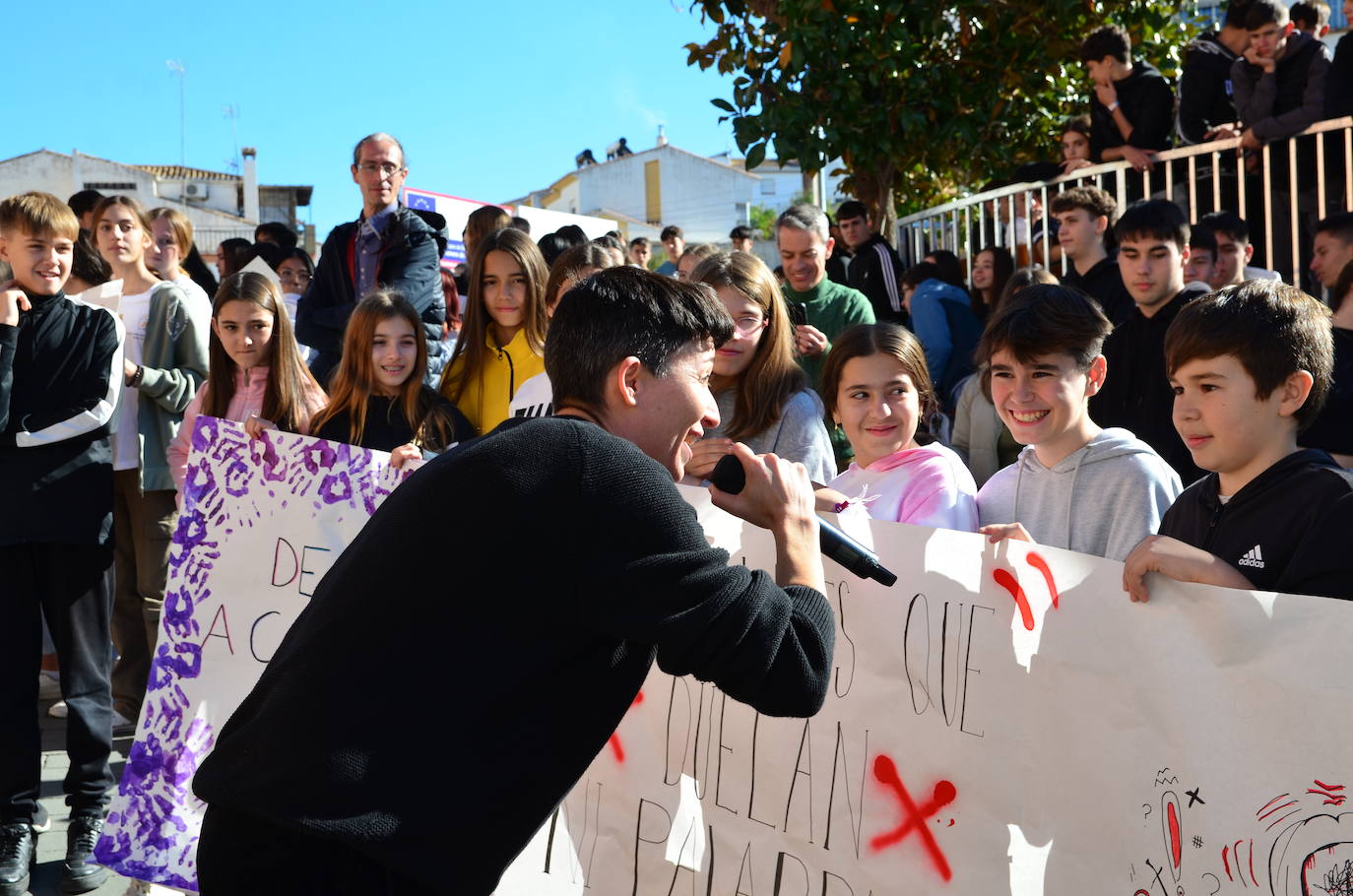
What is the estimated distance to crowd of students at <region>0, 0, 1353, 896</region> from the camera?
7.95ft

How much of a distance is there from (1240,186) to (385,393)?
4891mm

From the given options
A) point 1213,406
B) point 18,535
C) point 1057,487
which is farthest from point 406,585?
point 18,535

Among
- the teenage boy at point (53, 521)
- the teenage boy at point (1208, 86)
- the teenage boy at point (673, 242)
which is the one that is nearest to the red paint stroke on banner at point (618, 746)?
the teenage boy at point (53, 521)

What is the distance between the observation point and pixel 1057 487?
3.04 meters

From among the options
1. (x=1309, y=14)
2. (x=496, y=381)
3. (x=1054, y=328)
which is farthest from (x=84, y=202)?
(x=1309, y=14)

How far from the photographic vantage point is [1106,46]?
771 centimetres

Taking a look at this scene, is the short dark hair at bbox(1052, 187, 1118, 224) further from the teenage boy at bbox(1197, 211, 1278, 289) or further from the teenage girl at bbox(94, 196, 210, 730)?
the teenage girl at bbox(94, 196, 210, 730)

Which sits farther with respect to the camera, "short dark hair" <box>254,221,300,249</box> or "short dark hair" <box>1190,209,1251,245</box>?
"short dark hair" <box>254,221,300,249</box>

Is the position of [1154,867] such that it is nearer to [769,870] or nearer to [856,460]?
[769,870]

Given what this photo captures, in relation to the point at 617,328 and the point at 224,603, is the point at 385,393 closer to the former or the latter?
the point at 224,603

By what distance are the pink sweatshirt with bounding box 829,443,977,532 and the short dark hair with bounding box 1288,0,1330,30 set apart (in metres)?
5.16

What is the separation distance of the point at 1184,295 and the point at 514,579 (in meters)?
3.68

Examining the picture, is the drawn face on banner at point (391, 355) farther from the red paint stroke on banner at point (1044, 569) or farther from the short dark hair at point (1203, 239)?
the short dark hair at point (1203, 239)

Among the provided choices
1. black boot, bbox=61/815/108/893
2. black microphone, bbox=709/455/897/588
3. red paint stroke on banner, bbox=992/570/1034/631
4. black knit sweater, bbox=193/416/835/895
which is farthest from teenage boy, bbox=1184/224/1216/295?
black boot, bbox=61/815/108/893
